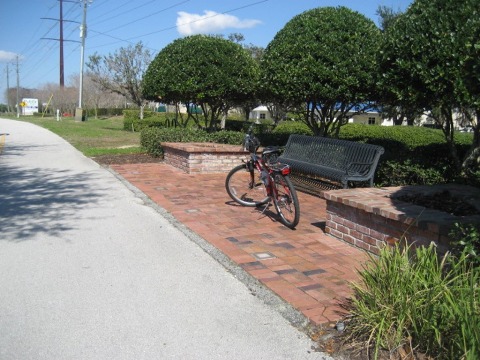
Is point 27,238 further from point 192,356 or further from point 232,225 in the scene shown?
point 192,356

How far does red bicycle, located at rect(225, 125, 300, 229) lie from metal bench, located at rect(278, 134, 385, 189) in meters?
1.08

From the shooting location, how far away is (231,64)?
40.0 ft

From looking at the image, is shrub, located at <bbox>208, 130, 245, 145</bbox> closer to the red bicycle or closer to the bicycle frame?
the red bicycle

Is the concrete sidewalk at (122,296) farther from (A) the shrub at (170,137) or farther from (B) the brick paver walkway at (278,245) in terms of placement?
(A) the shrub at (170,137)

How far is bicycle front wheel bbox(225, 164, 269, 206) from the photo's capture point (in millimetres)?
7169

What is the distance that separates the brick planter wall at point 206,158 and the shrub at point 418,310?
695cm

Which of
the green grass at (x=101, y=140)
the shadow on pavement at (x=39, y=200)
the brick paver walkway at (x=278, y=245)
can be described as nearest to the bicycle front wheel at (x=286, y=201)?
the brick paver walkway at (x=278, y=245)

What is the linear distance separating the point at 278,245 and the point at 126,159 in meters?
7.98

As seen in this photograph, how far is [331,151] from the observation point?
8195mm

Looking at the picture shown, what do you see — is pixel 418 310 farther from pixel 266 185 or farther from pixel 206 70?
pixel 206 70

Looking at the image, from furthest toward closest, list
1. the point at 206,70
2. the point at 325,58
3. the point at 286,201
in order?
the point at 206,70 < the point at 325,58 < the point at 286,201

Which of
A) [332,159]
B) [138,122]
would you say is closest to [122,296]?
[332,159]

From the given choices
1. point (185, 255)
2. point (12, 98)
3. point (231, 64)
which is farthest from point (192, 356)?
point (12, 98)

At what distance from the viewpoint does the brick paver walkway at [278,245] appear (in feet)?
12.8
